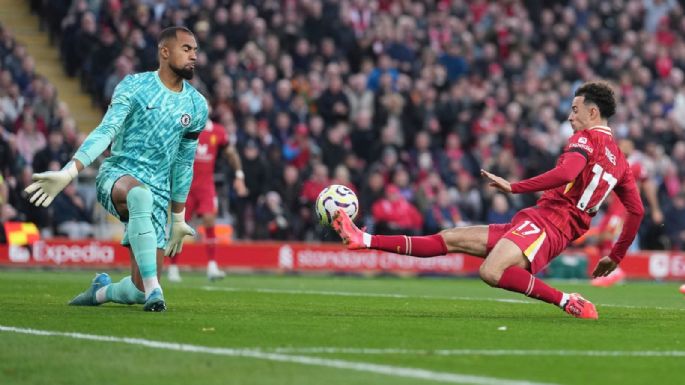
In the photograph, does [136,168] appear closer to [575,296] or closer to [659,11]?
[575,296]

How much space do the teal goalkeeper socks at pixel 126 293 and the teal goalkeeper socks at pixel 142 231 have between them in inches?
14.4

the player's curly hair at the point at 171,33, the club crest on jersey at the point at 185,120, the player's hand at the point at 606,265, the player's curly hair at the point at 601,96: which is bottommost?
the player's hand at the point at 606,265

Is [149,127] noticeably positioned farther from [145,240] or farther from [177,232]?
[177,232]

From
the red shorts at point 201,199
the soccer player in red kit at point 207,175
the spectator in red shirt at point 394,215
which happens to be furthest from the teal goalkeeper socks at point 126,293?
the spectator in red shirt at point 394,215

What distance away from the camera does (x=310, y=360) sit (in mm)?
7742

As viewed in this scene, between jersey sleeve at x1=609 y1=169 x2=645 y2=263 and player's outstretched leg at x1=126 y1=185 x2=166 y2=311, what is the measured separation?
3.92 meters

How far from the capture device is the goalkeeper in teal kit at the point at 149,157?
1070cm

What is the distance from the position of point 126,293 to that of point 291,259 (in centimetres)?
1225

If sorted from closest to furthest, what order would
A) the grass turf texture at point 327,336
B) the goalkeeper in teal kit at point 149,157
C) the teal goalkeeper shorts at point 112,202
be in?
the grass turf texture at point 327,336, the goalkeeper in teal kit at point 149,157, the teal goalkeeper shorts at point 112,202

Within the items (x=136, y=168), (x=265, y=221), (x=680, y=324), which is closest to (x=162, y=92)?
(x=136, y=168)

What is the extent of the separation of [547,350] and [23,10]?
19638mm

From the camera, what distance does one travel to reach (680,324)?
11273mm

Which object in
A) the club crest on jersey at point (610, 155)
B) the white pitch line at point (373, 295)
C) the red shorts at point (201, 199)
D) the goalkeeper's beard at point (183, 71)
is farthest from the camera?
the red shorts at point (201, 199)

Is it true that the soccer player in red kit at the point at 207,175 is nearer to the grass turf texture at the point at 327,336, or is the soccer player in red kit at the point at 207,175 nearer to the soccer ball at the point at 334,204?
the grass turf texture at the point at 327,336
